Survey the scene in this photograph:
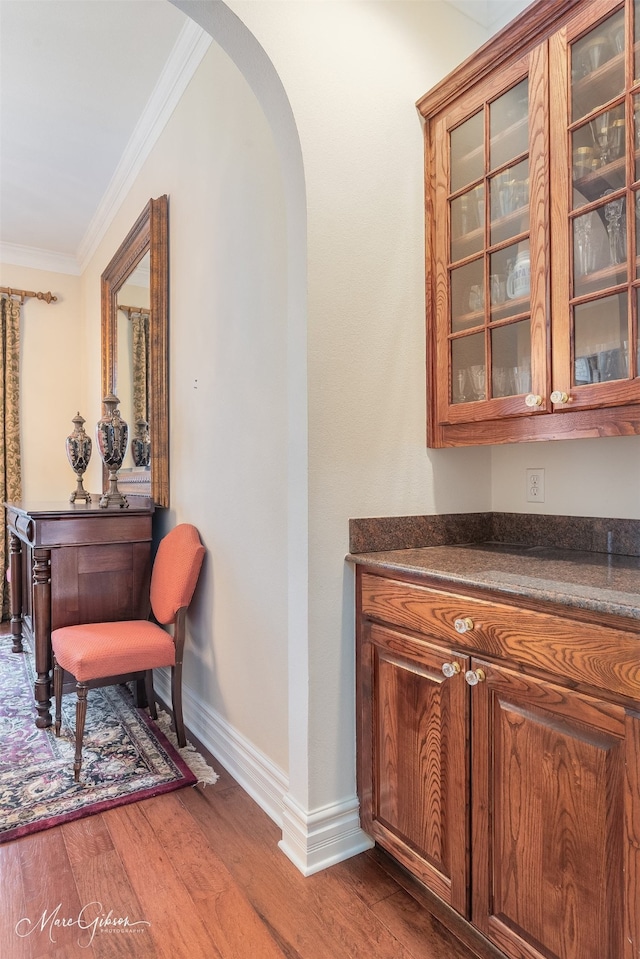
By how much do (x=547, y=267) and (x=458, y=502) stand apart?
79 cm

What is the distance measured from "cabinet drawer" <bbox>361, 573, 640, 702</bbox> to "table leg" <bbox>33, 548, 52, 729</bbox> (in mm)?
1694

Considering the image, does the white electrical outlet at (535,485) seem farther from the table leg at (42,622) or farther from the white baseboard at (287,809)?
the table leg at (42,622)

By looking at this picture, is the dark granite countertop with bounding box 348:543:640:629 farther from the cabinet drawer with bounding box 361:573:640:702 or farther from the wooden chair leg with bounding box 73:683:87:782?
the wooden chair leg with bounding box 73:683:87:782

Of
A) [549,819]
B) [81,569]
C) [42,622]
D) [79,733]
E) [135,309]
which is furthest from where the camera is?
[135,309]

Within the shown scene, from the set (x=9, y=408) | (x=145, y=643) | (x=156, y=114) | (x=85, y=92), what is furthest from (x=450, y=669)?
(x=9, y=408)

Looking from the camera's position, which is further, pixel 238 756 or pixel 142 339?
pixel 142 339

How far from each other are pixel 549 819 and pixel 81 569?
7.28ft

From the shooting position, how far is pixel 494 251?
159cm

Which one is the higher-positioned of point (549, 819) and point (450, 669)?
point (450, 669)

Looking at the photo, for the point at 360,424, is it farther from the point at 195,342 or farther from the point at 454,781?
the point at 195,342

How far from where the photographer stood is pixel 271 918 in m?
1.42

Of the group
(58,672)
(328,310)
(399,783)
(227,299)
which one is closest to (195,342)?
(227,299)

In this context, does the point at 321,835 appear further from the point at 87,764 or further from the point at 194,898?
the point at 87,764

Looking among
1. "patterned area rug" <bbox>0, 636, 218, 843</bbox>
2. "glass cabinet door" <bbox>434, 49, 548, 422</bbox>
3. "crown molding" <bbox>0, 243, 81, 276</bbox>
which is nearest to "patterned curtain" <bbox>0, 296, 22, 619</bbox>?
"crown molding" <bbox>0, 243, 81, 276</bbox>
